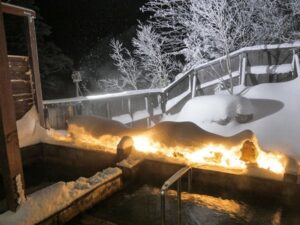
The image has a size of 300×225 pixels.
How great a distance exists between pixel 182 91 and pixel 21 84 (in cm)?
800

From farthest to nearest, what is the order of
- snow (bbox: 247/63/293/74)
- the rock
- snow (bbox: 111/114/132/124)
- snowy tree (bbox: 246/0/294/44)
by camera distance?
snowy tree (bbox: 246/0/294/44)
snow (bbox: 111/114/132/124)
snow (bbox: 247/63/293/74)
the rock

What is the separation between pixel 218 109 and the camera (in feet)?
34.5

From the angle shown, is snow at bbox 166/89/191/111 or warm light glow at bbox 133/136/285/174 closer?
warm light glow at bbox 133/136/285/174

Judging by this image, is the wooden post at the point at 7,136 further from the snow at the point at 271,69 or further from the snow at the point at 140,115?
the snow at the point at 271,69

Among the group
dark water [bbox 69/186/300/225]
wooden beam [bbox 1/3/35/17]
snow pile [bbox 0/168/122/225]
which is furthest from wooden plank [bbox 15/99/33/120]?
dark water [bbox 69/186/300/225]

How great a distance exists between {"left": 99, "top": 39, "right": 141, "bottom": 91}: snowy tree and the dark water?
19073 mm

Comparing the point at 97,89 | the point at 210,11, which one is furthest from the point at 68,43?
the point at 210,11

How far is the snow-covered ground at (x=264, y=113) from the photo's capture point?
9062mm

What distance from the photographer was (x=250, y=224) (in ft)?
16.7

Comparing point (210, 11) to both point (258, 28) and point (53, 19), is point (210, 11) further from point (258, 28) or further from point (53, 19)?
point (53, 19)

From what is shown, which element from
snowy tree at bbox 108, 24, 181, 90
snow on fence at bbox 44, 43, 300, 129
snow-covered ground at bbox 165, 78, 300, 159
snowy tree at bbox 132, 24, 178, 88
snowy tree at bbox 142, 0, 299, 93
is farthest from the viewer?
snowy tree at bbox 108, 24, 181, 90

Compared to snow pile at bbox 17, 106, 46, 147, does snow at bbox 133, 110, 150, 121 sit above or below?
below

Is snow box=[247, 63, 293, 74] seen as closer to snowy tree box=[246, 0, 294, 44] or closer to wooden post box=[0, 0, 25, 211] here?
snowy tree box=[246, 0, 294, 44]

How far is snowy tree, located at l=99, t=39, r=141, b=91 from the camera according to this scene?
80.5 ft
